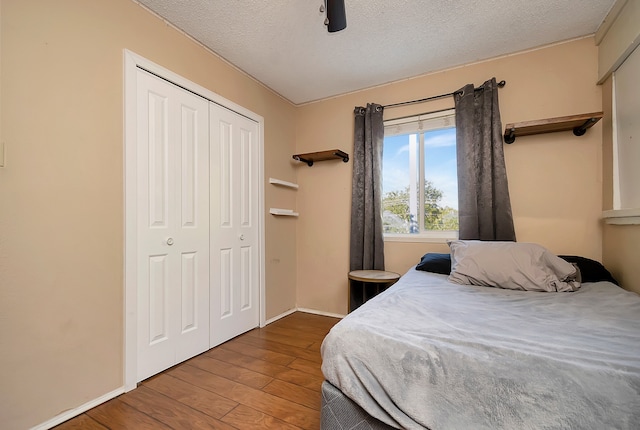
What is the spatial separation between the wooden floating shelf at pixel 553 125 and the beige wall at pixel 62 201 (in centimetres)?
278

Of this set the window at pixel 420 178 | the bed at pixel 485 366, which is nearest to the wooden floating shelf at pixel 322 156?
the window at pixel 420 178

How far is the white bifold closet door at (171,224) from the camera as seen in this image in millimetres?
1799

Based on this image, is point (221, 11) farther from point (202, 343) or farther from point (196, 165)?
point (202, 343)

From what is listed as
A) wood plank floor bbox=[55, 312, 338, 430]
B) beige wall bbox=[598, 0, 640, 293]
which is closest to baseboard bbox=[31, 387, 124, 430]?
wood plank floor bbox=[55, 312, 338, 430]

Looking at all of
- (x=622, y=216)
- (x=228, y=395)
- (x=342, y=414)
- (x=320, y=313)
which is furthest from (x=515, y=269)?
(x=320, y=313)

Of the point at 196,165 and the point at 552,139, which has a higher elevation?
the point at 552,139

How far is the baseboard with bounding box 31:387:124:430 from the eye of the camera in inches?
53.5

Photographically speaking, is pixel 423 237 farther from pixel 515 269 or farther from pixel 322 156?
pixel 322 156

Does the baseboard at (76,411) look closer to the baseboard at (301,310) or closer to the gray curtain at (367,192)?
the baseboard at (301,310)

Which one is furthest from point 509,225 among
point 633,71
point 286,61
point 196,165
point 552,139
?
point 196,165

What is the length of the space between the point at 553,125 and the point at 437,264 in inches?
53.5

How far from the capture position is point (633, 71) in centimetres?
170

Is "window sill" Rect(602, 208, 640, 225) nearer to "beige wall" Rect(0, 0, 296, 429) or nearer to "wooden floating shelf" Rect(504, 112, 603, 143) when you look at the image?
"wooden floating shelf" Rect(504, 112, 603, 143)

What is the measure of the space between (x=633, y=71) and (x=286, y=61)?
96.7 inches
